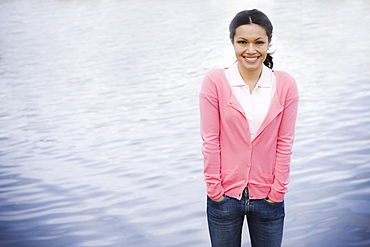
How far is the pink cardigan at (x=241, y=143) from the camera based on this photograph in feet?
8.59

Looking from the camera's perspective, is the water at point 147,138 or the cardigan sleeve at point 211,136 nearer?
the cardigan sleeve at point 211,136

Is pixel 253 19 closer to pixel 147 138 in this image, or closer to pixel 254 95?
pixel 254 95

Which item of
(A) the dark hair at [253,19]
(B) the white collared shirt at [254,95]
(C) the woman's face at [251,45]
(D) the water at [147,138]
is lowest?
(D) the water at [147,138]

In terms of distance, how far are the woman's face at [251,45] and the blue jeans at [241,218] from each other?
62 centimetres

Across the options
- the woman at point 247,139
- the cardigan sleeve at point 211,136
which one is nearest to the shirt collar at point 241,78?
the woman at point 247,139

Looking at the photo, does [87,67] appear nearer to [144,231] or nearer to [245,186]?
[144,231]

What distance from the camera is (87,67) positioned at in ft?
40.7

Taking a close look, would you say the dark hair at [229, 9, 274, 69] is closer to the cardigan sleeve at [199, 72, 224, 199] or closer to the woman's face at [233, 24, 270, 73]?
the woman's face at [233, 24, 270, 73]

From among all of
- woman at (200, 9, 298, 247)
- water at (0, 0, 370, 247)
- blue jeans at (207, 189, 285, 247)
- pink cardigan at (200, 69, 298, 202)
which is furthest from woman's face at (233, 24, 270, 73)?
water at (0, 0, 370, 247)

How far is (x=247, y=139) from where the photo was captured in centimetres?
262

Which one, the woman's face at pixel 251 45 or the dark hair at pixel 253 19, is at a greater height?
the dark hair at pixel 253 19

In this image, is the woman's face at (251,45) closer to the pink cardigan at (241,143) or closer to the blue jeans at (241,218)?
the pink cardigan at (241,143)

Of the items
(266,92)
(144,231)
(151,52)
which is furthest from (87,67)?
(266,92)

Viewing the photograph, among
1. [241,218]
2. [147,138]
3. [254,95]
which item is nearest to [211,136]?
[254,95]
